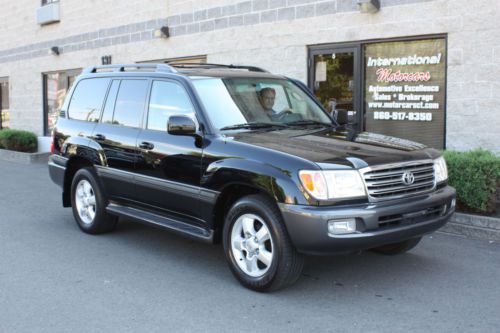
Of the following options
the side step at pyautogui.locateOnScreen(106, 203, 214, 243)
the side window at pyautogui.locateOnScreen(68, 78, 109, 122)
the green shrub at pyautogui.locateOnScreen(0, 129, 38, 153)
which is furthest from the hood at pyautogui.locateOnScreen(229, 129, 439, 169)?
the green shrub at pyautogui.locateOnScreen(0, 129, 38, 153)

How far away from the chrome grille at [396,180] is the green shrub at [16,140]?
1426cm

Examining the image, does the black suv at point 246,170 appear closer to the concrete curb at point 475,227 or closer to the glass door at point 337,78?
the concrete curb at point 475,227

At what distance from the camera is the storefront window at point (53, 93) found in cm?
1842

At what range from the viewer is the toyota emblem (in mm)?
4984

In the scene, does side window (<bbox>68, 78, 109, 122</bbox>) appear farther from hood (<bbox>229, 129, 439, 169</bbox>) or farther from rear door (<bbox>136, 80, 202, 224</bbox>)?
hood (<bbox>229, 129, 439, 169</bbox>)

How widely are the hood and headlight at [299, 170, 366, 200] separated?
0.07 meters

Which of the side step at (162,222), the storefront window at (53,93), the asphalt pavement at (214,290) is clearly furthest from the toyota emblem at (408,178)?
the storefront window at (53,93)

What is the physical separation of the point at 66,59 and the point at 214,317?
596 inches

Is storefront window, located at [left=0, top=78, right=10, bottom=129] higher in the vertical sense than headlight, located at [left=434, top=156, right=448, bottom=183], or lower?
higher

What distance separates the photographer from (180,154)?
5695 mm

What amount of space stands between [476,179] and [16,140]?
532 inches

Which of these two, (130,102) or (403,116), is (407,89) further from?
(130,102)

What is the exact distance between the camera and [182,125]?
5426mm

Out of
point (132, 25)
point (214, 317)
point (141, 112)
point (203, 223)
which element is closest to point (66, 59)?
point (132, 25)
